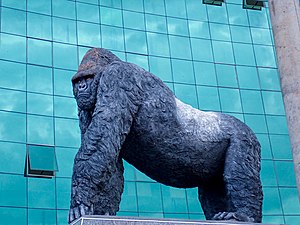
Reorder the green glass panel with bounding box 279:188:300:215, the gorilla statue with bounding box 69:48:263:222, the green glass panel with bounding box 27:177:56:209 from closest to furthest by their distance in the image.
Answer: the gorilla statue with bounding box 69:48:263:222
the green glass panel with bounding box 27:177:56:209
the green glass panel with bounding box 279:188:300:215

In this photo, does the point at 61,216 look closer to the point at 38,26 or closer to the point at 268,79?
the point at 38,26

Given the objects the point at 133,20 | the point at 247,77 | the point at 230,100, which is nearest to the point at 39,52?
the point at 133,20

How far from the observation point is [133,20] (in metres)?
25.3

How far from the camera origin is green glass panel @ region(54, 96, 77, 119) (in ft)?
74.3

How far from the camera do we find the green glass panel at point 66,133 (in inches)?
870

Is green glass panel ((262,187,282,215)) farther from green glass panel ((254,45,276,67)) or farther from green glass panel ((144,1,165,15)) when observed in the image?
green glass panel ((144,1,165,15))

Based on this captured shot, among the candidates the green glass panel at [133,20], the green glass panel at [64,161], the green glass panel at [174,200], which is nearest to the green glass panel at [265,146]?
the green glass panel at [174,200]

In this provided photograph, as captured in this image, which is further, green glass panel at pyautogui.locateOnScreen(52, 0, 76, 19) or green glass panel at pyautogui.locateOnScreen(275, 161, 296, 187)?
green glass panel at pyautogui.locateOnScreen(52, 0, 76, 19)

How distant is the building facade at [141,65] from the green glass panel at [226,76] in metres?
0.04

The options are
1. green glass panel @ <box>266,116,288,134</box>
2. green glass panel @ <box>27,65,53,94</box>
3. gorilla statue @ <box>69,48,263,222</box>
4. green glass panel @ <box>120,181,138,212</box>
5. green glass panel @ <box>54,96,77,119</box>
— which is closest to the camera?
gorilla statue @ <box>69,48,263,222</box>

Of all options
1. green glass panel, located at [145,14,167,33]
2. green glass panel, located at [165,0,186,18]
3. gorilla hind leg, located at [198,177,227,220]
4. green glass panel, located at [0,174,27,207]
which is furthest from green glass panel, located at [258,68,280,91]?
gorilla hind leg, located at [198,177,227,220]

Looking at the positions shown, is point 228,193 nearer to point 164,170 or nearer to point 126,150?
point 164,170

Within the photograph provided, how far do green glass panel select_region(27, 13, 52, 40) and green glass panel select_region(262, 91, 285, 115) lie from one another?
906cm

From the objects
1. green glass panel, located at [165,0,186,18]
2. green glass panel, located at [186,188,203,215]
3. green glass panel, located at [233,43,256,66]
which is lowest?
green glass panel, located at [186,188,203,215]
